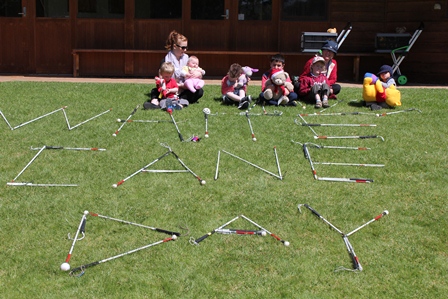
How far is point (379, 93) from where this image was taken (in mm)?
7992

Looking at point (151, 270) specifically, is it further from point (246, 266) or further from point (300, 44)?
point (300, 44)

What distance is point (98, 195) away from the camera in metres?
4.98

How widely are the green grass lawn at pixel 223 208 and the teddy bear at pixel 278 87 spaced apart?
2.24 feet

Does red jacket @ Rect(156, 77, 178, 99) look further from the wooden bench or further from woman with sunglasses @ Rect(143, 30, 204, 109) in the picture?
the wooden bench

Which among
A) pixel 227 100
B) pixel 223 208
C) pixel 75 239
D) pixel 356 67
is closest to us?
pixel 75 239

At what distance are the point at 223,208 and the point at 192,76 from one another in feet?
12.6

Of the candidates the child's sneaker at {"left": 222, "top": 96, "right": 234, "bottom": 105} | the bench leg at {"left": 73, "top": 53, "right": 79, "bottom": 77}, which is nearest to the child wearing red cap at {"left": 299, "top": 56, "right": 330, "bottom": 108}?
the child's sneaker at {"left": 222, "top": 96, "right": 234, "bottom": 105}

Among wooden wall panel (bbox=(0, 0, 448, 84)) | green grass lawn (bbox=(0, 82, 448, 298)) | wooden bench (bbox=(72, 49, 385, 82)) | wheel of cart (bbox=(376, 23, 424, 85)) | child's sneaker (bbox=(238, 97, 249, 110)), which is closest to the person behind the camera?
green grass lawn (bbox=(0, 82, 448, 298))

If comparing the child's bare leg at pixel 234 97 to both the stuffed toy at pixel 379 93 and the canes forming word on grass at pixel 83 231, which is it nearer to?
the stuffed toy at pixel 379 93

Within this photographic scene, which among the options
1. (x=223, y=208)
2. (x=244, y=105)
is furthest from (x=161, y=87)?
(x=223, y=208)

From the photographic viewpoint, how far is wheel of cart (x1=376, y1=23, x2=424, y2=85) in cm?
1070

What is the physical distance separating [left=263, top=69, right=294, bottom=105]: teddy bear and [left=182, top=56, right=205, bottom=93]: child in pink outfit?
3.24ft

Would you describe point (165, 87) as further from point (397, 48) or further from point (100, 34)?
point (397, 48)

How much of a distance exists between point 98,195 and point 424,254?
274 centimetres
